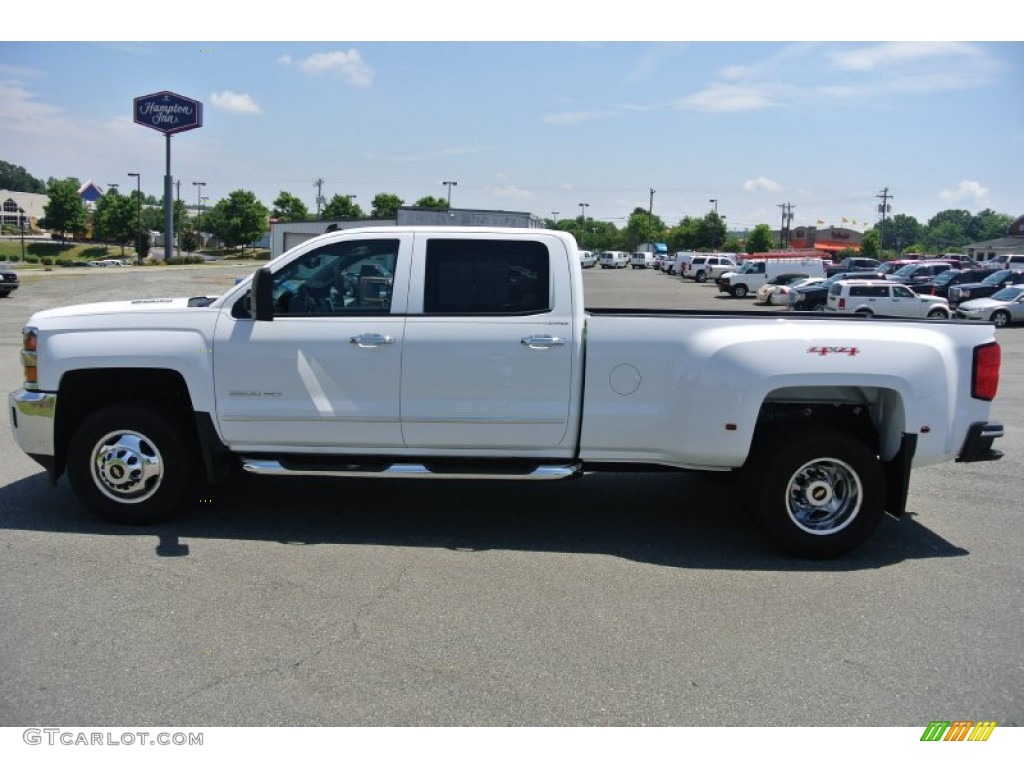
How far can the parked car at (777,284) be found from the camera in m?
39.8

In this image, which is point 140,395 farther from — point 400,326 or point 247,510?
point 400,326

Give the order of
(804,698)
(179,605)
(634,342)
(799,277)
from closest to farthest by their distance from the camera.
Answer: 1. (804,698)
2. (179,605)
3. (634,342)
4. (799,277)

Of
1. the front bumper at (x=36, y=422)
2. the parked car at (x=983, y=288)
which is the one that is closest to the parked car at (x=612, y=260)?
the parked car at (x=983, y=288)

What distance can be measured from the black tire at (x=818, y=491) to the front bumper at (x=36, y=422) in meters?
4.57

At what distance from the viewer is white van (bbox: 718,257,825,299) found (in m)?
44.6

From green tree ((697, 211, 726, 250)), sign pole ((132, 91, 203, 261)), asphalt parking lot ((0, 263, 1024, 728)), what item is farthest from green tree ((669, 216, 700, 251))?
asphalt parking lot ((0, 263, 1024, 728))

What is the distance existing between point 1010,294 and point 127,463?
100 feet

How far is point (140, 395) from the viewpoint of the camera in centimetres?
612

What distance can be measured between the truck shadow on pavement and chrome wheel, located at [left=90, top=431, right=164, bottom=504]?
0.26 m

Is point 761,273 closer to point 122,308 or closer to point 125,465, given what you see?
point 122,308

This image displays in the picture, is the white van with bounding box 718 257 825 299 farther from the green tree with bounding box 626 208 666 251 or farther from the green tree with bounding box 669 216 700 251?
the green tree with bounding box 626 208 666 251

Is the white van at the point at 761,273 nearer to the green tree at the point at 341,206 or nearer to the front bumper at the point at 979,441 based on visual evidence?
the front bumper at the point at 979,441

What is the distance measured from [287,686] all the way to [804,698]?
2215 millimetres

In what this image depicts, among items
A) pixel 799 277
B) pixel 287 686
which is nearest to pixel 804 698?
pixel 287 686
